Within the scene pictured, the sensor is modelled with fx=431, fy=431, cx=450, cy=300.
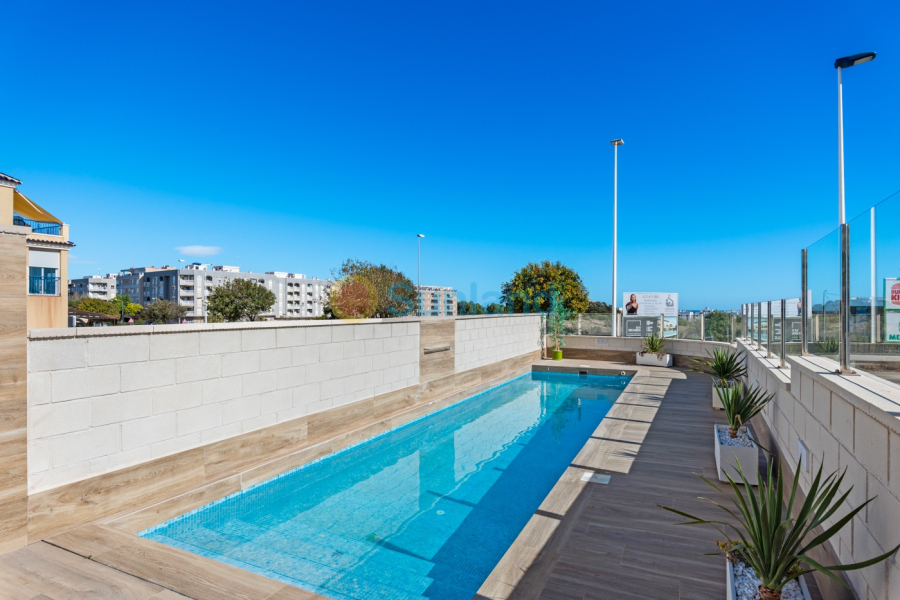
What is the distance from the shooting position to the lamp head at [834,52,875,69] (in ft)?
26.1

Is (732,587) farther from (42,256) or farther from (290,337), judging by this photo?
(42,256)

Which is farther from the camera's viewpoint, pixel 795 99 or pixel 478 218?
pixel 478 218

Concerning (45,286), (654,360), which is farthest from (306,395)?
(45,286)

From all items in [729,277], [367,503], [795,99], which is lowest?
[367,503]

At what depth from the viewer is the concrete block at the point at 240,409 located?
4.47 metres

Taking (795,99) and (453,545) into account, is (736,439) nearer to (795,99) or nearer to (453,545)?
(453,545)

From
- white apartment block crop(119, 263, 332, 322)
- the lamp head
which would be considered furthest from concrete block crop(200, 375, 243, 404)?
white apartment block crop(119, 263, 332, 322)

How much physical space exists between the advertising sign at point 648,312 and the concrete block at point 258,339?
11.5 meters

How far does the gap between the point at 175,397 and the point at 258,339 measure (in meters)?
1.04

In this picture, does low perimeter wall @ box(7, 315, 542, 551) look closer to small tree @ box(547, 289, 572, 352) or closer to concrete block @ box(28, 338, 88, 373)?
concrete block @ box(28, 338, 88, 373)

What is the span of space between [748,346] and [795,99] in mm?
9983

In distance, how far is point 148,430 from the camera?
377 centimetres

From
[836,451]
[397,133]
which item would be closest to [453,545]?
[836,451]

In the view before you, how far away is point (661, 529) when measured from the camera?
3180mm
